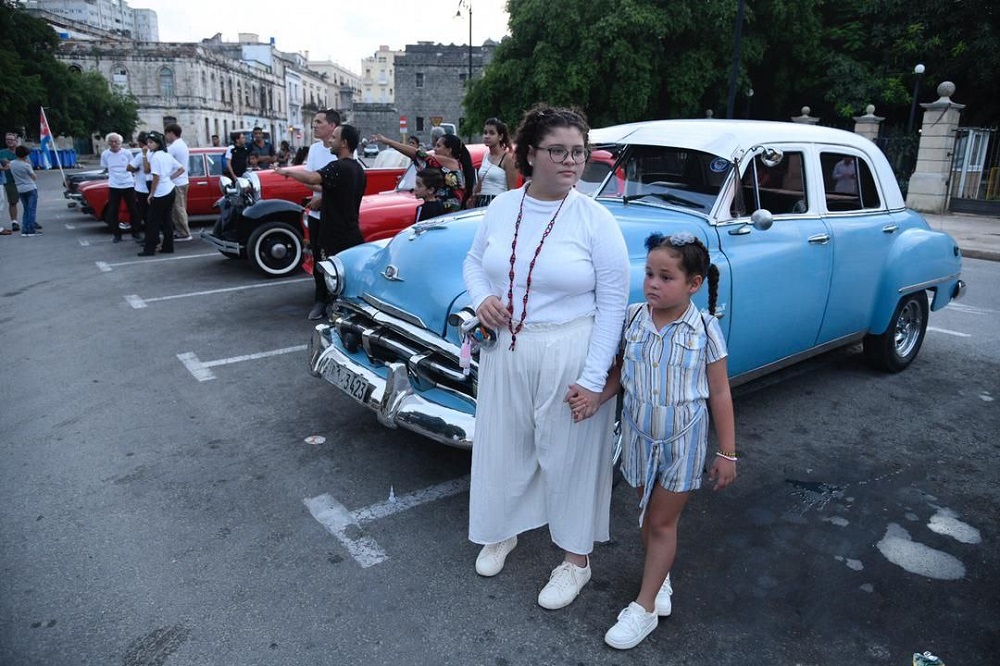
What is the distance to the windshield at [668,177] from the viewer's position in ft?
13.2

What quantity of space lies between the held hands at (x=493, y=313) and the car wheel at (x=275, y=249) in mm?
7163

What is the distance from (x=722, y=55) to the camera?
24219mm

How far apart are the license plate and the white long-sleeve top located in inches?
54.6

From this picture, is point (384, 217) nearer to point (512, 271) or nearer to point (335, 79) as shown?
point (512, 271)

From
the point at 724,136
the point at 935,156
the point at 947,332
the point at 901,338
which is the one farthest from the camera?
the point at 935,156

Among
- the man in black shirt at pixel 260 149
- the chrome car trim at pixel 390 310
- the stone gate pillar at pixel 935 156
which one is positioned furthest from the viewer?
the stone gate pillar at pixel 935 156

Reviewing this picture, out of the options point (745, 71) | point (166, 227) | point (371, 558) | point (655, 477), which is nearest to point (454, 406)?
point (371, 558)

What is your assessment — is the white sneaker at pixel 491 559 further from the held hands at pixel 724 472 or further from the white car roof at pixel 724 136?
the white car roof at pixel 724 136

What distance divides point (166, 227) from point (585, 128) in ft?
32.4

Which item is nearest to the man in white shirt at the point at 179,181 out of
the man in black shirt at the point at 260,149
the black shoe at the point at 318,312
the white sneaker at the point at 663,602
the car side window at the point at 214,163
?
the car side window at the point at 214,163

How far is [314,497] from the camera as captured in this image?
11.8 ft

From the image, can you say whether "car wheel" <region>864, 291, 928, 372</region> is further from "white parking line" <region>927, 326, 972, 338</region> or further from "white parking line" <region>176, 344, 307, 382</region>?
"white parking line" <region>176, 344, 307, 382</region>

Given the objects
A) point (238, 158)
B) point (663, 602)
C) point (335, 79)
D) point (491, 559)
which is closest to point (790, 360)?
point (663, 602)

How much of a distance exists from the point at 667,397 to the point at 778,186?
8.10 ft
